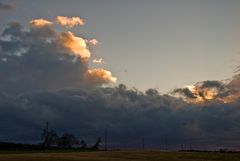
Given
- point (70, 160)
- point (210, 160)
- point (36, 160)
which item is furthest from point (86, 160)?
point (210, 160)

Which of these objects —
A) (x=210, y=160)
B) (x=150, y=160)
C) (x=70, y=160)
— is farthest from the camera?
(x=210, y=160)

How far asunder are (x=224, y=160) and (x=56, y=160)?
138 ft

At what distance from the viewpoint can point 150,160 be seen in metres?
93.7

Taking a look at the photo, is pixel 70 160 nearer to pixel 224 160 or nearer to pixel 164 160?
pixel 164 160

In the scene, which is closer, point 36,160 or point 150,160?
point 36,160

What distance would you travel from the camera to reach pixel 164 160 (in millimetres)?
95250

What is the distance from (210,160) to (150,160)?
15552mm

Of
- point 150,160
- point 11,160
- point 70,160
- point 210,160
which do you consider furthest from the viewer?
point 210,160

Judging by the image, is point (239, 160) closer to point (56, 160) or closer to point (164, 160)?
point (164, 160)

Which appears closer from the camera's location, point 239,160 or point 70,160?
point 70,160

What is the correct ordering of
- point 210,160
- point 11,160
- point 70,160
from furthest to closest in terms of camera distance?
point 210,160
point 70,160
point 11,160

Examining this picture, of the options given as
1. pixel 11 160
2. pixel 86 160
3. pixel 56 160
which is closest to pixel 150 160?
pixel 86 160

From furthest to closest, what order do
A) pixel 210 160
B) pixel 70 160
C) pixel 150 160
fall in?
pixel 210 160 < pixel 150 160 < pixel 70 160

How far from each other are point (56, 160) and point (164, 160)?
79.5 ft
